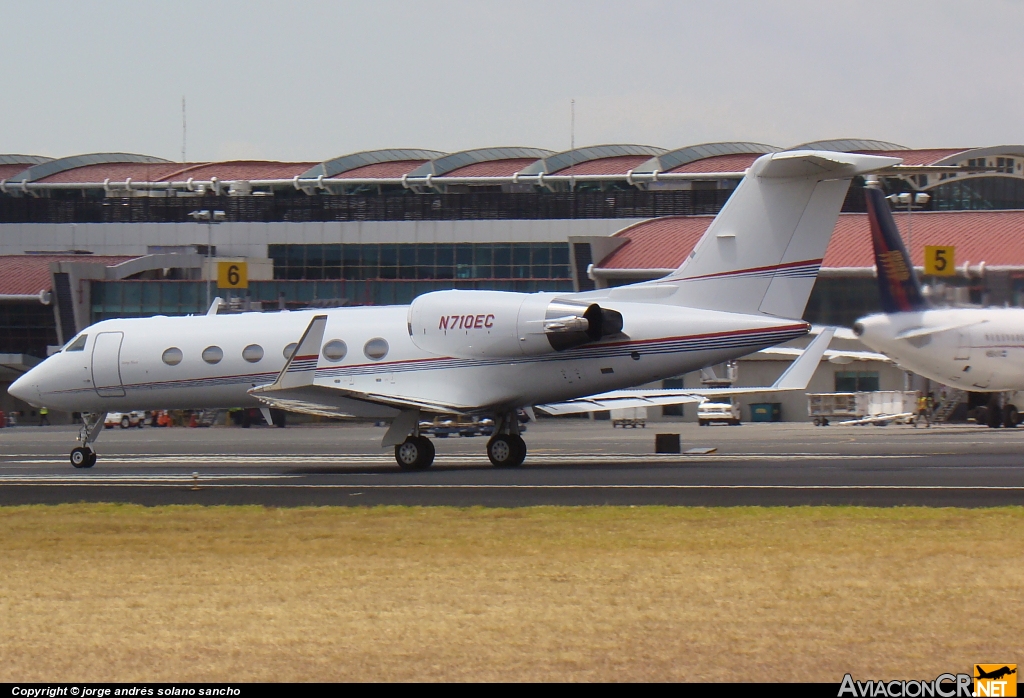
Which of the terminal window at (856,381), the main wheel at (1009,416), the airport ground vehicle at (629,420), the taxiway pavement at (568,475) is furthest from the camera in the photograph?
the terminal window at (856,381)

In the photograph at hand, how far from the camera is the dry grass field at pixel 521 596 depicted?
8.08 m

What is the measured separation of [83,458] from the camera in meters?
29.0

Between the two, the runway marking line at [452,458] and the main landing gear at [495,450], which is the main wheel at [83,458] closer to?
the runway marking line at [452,458]

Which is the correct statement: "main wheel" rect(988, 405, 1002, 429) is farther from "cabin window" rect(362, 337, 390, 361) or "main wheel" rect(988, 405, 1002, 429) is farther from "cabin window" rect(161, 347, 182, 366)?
"cabin window" rect(161, 347, 182, 366)

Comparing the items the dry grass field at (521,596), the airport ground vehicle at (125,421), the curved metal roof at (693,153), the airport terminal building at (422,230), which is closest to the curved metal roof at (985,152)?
the airport terminal building at (422,230)

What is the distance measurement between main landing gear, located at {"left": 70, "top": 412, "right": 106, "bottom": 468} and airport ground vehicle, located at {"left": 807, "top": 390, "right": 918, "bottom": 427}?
114 feet

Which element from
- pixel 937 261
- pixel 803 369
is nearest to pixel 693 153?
pixel 937 261

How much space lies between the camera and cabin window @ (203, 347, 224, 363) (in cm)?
2797

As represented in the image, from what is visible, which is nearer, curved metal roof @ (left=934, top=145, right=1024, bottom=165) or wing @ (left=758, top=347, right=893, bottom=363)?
wing @ (left=758, top=347, right=893, bottom=363)

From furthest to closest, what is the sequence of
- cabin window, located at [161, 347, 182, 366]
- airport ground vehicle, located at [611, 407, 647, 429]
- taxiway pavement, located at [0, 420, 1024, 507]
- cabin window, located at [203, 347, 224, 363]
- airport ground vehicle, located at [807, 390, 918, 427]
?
airport ground vehicle, located at [611, 407, 647, 429] < airport ground vehicle, located at [807, 390, 918, 427] < cabin window, located at [161, 347, 182, 366] < cabin window, located at [203, 347, 224, 363] < taxiway pavement, located at [0, 420, 1024, 507]

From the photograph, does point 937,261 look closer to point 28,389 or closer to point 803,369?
point 803,369

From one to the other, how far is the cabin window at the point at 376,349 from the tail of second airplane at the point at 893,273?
2316 centimetres

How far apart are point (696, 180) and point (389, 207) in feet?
73.8

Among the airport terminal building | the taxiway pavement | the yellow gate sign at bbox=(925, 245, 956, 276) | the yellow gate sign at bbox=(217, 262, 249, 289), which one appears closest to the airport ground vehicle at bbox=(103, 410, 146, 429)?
the airport terminal building
